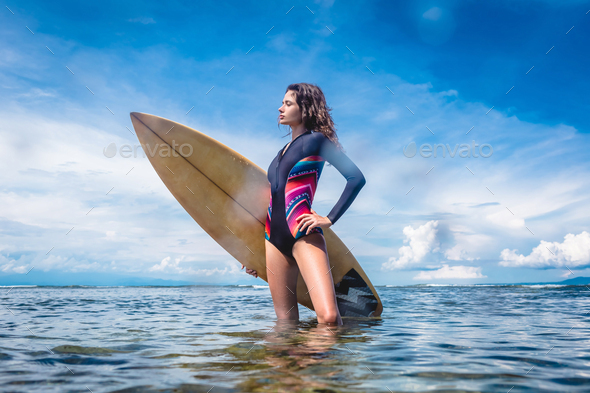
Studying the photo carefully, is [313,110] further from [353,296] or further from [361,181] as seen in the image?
[353,296]

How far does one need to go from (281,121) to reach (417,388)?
1.99m

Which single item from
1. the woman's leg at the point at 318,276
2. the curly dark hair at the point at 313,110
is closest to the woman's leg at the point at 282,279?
the woman's leg at the point at 318,276

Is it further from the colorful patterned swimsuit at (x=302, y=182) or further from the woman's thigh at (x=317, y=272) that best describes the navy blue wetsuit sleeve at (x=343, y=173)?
the woman's thigh at (x=317, y=272)

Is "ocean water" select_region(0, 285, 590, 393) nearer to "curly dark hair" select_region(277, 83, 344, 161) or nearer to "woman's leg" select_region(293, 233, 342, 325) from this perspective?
"woman's leg" select_region(293, 233, 342, 325)

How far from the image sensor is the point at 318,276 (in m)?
2.43

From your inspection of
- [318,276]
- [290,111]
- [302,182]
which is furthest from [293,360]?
[290,111]

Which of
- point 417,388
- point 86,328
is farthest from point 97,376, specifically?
point 86,328

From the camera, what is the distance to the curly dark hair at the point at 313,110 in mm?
2693

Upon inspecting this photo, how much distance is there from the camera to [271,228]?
273cm

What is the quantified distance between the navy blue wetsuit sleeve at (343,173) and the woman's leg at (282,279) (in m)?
0.55

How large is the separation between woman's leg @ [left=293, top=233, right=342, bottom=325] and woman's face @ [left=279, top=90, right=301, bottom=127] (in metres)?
0.87

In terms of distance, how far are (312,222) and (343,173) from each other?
43cm

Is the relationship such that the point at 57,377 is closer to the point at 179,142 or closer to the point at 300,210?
the point at 300,210

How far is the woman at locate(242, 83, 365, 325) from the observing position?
97.1 inches
